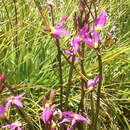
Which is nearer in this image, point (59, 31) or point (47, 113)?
point (47, 113)

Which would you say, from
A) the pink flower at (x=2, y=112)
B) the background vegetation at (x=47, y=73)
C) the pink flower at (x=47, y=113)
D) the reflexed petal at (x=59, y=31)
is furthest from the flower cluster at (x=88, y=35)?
the background vegetation at (x=47, y=73)

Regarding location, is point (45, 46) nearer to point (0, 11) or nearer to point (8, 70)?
point (8, 70)

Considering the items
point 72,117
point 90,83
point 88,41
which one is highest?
point 88,41

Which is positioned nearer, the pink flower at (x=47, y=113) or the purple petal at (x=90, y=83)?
the pink flower at (x=47, y=113)

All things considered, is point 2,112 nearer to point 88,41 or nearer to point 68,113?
point 68,113

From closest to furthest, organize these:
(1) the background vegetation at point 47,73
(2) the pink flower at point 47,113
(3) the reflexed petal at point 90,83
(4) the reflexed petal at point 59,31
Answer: (2) the pink flower at point 47,113, (4) the reflexed petal at point 59,31, (3) the reflexed petal at point 90,83, (1) the background vegetation at point 47,73

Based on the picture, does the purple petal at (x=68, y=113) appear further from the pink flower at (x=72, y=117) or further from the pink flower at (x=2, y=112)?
the pink flower at (x=2, y=112)

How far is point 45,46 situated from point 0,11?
0.60 m

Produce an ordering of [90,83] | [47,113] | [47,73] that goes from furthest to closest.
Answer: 1. [47,73]
2. [90,83]
3. [47,113]

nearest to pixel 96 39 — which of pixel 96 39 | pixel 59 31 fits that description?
pixel 96 39

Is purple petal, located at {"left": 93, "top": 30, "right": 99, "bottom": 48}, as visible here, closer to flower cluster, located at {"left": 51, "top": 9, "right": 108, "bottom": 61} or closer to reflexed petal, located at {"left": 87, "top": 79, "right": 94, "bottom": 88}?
flower cluster, located at {"left": 51, "top": 9, "right": 108, "bottom": 61}

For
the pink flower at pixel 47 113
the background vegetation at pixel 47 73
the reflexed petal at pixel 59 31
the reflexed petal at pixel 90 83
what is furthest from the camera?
the background vegetation at pixel 47 73

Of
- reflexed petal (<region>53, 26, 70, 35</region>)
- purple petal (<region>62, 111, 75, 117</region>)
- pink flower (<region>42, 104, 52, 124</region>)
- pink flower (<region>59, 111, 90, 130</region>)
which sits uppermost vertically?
reflexed petal (<region>53, 26, 70, 35</region>)

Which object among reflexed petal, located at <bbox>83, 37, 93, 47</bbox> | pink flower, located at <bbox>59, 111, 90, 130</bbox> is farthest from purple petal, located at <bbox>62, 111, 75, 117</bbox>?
reflexed petal, located at <bbox>83, 37, 93, 47</bbox>
